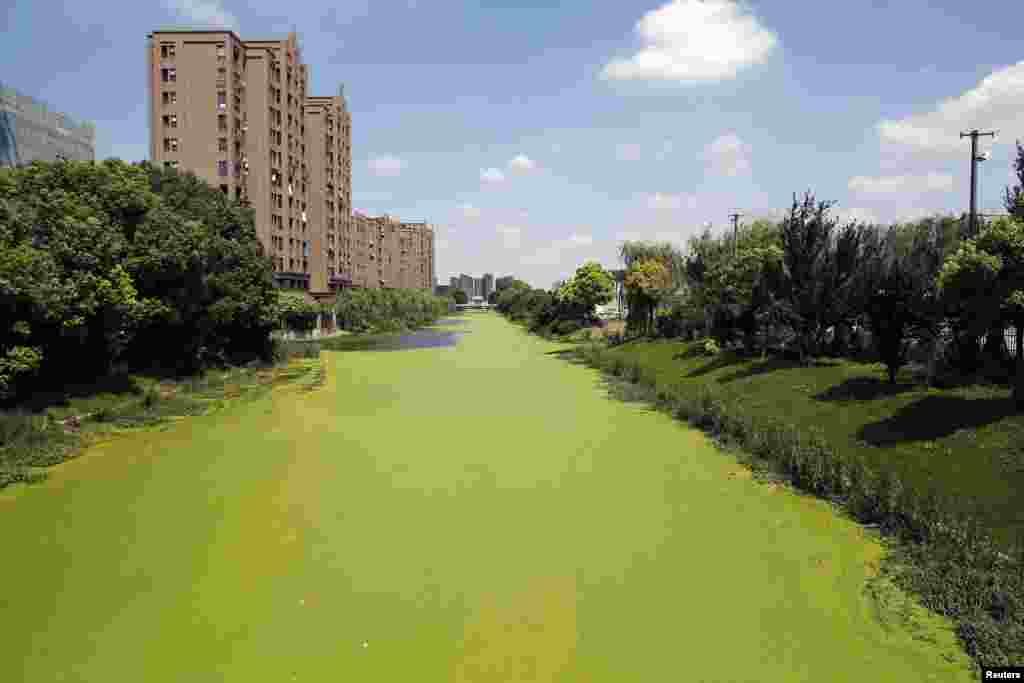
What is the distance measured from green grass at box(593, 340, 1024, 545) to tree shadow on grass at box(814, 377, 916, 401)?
25 millimetres

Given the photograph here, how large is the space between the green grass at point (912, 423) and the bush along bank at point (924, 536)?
334 mm

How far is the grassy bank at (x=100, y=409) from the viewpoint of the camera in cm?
1438

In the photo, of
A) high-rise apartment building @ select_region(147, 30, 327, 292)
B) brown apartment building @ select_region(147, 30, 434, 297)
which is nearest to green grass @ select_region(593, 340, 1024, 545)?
high-rise apartment building @ select_region(147, 30, 327, 292)

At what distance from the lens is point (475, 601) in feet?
24.4

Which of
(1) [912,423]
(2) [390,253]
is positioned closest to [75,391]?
(1) [912,423]

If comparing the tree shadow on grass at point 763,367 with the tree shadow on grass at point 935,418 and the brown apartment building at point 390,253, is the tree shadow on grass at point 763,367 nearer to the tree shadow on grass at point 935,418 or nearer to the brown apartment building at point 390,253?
the tree shadow on grass at point 935,418

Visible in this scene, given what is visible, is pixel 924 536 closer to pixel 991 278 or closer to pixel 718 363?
pixel 991 278

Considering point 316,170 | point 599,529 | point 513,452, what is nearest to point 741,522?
point 599,529

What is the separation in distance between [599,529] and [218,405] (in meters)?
17.3

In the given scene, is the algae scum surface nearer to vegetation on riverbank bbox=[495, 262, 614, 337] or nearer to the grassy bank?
the grassy bank

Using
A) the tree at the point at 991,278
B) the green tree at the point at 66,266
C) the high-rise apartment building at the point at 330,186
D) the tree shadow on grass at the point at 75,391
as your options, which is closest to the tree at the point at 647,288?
the tree at the point at 991,278

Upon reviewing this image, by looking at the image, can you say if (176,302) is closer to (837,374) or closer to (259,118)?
(837,374)

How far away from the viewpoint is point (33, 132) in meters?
75.1

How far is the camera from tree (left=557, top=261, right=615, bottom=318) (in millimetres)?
54531
